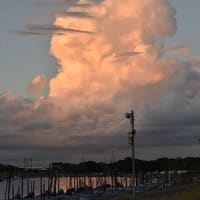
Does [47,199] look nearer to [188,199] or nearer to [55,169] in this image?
[188,199]

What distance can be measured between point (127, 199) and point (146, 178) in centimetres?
12903

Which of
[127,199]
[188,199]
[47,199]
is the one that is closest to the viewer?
[188,199]

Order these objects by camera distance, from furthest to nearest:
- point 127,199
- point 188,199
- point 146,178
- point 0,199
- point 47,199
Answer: point 146,178 → point 0,199 → point 47,199 → point 127,199 → point 188,199

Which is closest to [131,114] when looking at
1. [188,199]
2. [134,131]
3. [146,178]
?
[134,131]

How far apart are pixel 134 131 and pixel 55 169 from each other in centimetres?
14298

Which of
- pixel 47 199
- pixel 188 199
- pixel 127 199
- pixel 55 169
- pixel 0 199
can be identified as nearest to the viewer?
pixel 188 199

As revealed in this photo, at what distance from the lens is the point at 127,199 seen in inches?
2125

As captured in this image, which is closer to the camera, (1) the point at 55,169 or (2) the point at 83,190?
(2) the point at 83,190

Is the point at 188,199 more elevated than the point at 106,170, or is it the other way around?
the point at 106,170

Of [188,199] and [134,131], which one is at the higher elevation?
[134,131]

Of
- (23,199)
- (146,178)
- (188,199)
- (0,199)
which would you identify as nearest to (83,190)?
(0,199)

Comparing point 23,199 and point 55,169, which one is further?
point 55,169

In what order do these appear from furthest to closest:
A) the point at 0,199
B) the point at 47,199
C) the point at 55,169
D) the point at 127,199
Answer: the point at 55,169, the point at 0,199, the point at 47,199, the point at 127,199

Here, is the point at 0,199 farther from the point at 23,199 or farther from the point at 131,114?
the point at 131,114
